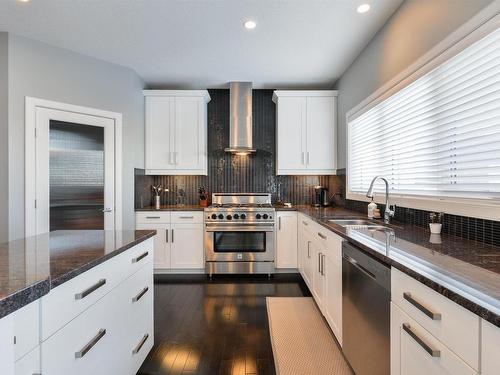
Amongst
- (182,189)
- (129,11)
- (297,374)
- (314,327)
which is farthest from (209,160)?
(297,374)

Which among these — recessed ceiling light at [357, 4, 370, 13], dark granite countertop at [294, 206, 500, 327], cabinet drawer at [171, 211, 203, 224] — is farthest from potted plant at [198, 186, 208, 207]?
recessed ceiling light at [357, 4, 370, 13]

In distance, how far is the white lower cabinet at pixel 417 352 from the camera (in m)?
0.88

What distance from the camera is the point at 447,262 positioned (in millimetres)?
1144

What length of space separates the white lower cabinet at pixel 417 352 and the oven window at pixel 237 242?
2510 millimetres

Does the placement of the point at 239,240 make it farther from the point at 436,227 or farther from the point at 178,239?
the point at 436,227

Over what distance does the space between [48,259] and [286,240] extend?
2.95 meters

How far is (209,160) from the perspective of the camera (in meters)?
4.36

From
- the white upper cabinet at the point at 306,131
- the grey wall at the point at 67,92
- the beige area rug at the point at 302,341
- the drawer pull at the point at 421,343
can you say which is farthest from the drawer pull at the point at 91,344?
the white upper cabinet at the point at 306,131

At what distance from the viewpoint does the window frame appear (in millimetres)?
1387

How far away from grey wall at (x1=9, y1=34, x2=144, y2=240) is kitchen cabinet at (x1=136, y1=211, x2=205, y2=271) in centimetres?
38

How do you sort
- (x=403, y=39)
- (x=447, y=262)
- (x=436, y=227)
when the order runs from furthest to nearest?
(x=403, y=39) → (x=436, y=227) → (x=447, y=262)

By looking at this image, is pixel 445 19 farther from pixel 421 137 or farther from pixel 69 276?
pixel 69 276

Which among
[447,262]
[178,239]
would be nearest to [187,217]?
[178,239]

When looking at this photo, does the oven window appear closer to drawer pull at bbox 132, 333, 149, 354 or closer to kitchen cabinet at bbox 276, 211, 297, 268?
kitchen cabinet at bbox 276, 211, 297, 268
